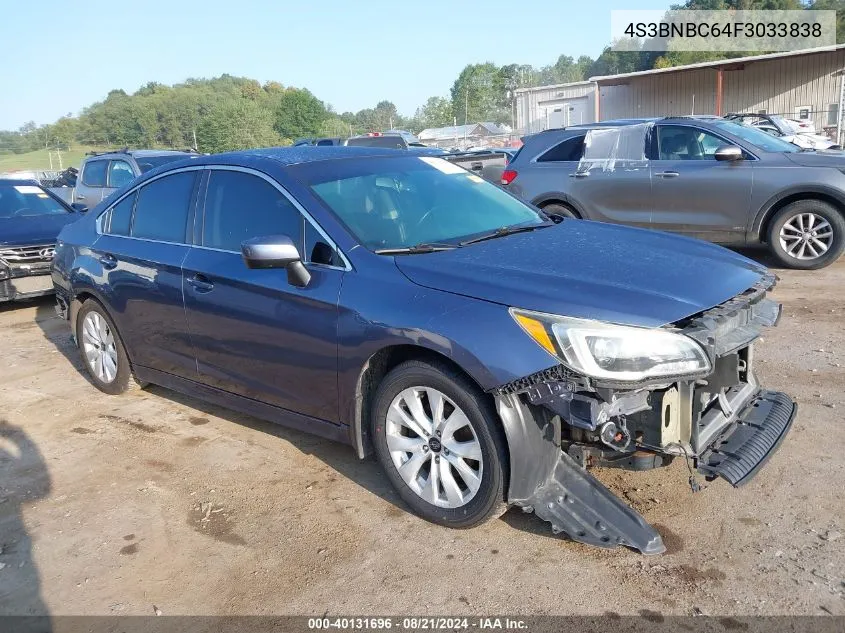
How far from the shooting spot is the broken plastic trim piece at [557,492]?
2893 mm

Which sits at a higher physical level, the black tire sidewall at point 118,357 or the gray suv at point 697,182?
the gray suv at point 697,182

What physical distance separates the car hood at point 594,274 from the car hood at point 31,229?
669 centimetres

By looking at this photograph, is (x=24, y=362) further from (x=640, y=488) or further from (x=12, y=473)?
(x=640, y=488)

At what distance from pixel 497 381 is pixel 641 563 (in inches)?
38.5

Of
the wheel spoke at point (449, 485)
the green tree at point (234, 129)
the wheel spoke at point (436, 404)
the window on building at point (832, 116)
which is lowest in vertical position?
the wheel spoke at point (449, 485)

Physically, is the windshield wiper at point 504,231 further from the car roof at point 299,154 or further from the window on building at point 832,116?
the window on building at point 832,116

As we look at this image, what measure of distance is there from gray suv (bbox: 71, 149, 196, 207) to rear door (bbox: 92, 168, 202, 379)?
7.45 meters

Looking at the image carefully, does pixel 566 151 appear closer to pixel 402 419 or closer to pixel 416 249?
pixel 416 249

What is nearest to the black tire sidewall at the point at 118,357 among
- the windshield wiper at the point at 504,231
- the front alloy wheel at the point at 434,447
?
the front alloy wheel at the point at 434,447

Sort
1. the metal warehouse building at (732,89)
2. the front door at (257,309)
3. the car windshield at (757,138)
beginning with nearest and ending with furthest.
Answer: the front door at (257,309), the car windshield at (757,138), the metal warehouse building at (732,89)

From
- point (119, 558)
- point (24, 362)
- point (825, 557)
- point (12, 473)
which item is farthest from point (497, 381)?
point (24, 362)

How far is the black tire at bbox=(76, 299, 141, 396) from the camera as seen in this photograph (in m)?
5.11

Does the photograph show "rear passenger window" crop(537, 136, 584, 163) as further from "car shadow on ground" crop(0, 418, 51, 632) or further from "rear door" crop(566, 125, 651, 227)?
"car shadow on ground" crop(0, 418, 51, 632)

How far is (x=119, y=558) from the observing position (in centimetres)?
329
